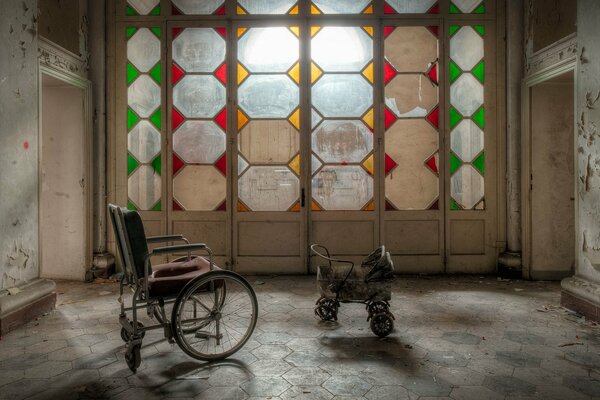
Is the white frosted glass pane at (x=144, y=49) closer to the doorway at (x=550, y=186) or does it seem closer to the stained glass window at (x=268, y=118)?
the stained glass window at (x=268, y=118)

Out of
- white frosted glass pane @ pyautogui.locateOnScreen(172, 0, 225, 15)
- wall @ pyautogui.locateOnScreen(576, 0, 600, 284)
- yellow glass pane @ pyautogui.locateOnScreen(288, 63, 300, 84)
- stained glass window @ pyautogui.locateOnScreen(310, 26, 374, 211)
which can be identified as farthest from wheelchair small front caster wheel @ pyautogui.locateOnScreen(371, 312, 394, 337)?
white frosted glass pane @ pyautogui.locateOnScreen(172, 0, 225, 15)

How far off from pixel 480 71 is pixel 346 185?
211 centimetres

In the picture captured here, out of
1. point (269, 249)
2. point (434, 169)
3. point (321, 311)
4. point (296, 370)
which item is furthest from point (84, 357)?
point (434, 169)

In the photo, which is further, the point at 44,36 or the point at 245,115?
the point at 245,115

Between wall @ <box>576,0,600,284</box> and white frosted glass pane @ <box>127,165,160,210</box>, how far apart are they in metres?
A: 4.40

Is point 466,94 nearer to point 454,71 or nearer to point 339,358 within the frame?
point 454,71

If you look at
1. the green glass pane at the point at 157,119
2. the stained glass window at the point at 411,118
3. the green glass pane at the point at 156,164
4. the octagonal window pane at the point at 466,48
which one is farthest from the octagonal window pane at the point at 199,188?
the octagonal window pane at the point at 466,48

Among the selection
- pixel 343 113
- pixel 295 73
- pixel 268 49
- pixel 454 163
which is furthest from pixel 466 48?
pixel 268 49

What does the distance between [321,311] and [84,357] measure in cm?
170

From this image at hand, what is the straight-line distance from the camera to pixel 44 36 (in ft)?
13.9

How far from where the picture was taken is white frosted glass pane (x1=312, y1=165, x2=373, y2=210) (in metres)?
5.12

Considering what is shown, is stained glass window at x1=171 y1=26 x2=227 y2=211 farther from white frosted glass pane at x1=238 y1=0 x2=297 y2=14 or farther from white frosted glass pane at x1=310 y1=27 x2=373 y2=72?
white frosted glass pane at x1=310 y1=27 x2=373 y2=72

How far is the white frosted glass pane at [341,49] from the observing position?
511cm

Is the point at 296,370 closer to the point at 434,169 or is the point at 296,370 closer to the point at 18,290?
the point at 18,290
